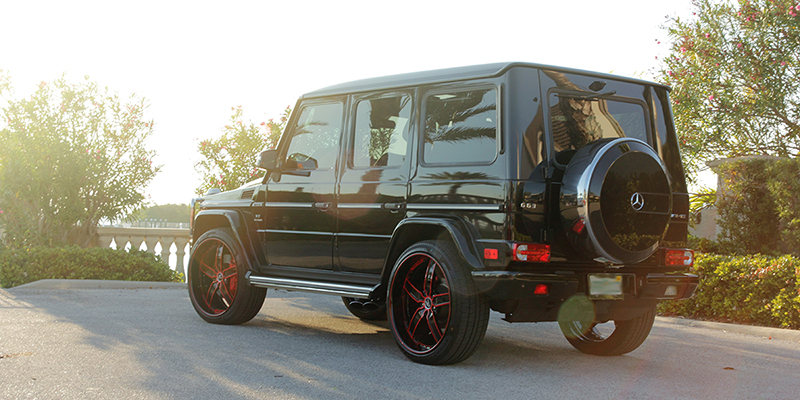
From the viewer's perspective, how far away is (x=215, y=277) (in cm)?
715

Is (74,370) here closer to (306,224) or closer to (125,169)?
(306,224)

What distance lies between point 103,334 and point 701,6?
11211 millimetres

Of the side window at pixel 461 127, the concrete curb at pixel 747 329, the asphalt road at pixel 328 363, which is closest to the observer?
the asphalt road at pixel 328 363

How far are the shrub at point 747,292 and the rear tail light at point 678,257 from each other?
101 inches

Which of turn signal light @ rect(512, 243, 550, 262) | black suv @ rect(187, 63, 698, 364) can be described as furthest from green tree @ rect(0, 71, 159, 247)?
turn signal light @ rect(512, 243, 550, 262)

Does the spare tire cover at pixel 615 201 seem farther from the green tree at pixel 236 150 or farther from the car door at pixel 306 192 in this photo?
the green tree at pixel 236 150

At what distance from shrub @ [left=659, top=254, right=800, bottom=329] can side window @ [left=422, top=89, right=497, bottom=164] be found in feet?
13.7

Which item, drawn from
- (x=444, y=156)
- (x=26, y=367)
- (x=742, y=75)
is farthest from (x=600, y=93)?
(x=742, y=75)

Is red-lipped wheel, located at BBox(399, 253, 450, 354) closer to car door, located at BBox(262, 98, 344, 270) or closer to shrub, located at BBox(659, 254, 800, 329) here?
car door, located at BBox(262, 98, 344, 270)

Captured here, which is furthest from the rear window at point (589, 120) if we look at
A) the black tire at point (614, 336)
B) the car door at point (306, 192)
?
the car door at point (306, 192)

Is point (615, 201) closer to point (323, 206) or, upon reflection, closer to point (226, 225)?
point (323, 206)

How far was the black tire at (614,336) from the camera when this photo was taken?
559cm

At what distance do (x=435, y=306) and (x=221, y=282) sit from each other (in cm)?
285

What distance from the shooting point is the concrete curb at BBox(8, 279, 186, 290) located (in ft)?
32.7
